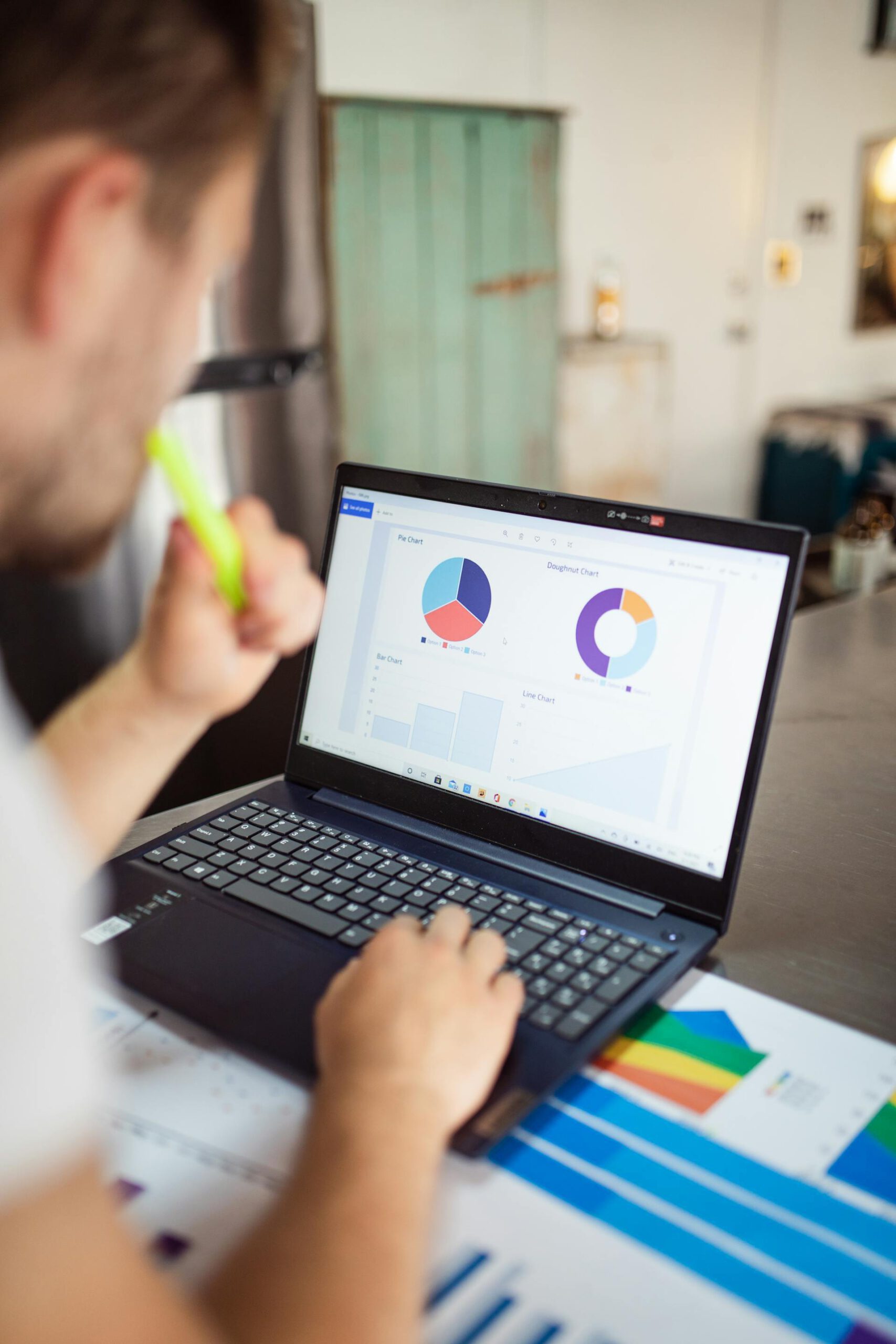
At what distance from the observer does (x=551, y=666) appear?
2.56 ft

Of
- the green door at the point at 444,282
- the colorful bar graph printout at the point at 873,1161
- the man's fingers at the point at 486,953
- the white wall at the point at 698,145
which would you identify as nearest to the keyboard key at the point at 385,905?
the man's fingers at the point at 486,953

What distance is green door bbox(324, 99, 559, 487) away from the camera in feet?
9.48

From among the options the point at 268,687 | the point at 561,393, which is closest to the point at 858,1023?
the point at 268,687

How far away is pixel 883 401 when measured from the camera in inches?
184

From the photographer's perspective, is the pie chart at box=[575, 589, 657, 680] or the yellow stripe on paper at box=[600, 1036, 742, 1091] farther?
the pie chart at box=[575, 589, 657, 680]

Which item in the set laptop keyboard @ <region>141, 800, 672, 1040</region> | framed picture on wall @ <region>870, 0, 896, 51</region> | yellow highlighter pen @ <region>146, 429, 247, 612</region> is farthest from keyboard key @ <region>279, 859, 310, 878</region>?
framed picture on wall @ <region>870, 0, 896, 51</region>

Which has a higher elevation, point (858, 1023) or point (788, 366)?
point (788, 366)

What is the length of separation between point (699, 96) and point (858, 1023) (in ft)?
13.6

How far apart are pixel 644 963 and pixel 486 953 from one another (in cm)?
11

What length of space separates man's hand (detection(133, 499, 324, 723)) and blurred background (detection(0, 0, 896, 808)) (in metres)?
0.35

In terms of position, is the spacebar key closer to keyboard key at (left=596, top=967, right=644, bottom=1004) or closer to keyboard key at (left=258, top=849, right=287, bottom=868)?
keyboard key at (left=258, top=849, right=287, bottom=868)

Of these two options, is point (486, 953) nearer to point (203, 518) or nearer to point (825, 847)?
point (203, 518)

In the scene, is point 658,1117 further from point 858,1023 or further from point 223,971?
→ point 223,971

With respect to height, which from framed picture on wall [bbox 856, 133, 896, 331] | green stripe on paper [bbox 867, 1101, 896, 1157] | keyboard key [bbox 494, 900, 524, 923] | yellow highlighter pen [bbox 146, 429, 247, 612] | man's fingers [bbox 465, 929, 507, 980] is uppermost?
framed picture on wall [bbox 856, 133, 896, 331]
